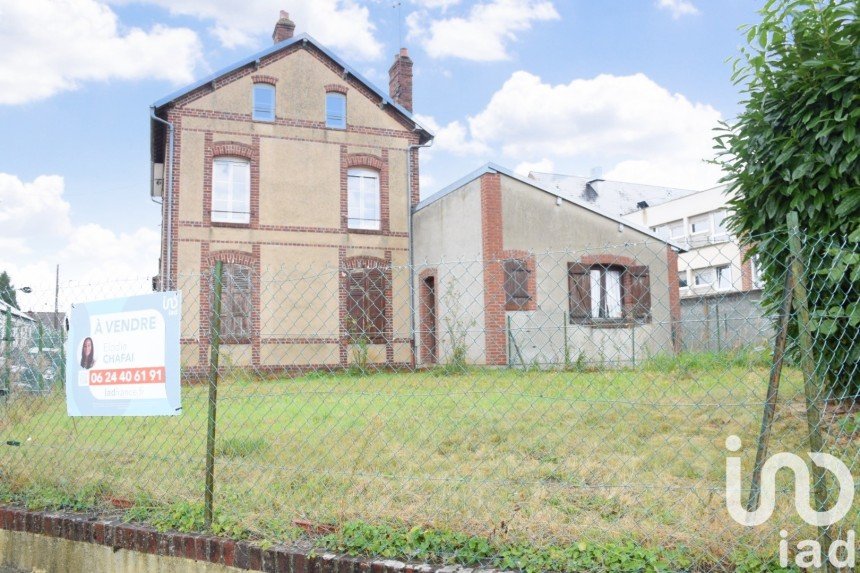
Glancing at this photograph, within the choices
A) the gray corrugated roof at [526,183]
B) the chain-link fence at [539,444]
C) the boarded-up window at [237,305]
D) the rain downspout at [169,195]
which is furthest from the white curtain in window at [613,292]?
the rain downspout at [169,195]

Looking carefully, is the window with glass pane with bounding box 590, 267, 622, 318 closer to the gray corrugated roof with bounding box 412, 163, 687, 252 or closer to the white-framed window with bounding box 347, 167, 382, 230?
the gray corrugated roof with bounding box 412, 163, 687, 252

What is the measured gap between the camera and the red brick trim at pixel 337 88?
18658 millimetres

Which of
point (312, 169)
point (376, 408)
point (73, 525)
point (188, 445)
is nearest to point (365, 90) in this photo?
point (312, 169)

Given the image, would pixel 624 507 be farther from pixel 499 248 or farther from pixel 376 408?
pixel 499 248

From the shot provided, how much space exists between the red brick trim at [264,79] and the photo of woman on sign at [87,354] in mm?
14520

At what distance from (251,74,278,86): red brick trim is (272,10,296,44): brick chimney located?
2894 mm

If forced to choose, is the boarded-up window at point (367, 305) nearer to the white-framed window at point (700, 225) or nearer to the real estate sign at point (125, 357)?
the real estate sign at point (125, 357)

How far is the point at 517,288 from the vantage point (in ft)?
50.7

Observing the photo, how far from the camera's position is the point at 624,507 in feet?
13.0

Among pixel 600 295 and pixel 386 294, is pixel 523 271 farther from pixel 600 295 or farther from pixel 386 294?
pixel 386 294

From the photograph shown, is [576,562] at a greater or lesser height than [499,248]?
lesser

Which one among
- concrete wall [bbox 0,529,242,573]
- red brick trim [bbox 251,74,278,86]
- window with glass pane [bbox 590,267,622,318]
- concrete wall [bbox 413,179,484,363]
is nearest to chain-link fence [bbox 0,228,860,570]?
concrete wall [bbox 0,529,242,573]

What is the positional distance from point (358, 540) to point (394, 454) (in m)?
2.01

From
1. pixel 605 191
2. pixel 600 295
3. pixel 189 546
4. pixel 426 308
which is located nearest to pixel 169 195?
pixel 426 308
